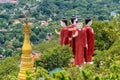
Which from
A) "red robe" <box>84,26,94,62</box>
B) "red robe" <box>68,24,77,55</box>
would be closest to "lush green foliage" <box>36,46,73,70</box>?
"red robe" <box>68,24,77,55</box>

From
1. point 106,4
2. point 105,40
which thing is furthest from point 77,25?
point 106,4

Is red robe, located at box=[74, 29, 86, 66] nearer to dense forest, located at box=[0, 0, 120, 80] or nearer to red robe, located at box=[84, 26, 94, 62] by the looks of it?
red robe, located at box=[84, 26, 94, 62]

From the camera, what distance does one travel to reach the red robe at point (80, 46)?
25234 mm

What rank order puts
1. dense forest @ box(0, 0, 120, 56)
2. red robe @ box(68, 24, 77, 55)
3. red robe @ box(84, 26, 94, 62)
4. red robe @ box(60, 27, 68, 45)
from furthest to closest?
1. dense forest @ box(0, 0, 120, 56)
2. red robe @ box(60, 27, 68, 45)
3. red robe @ box(68, 24, 77, 55)
4. red robe @ box(84, 26, 94, 62)

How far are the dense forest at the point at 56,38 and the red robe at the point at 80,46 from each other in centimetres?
47

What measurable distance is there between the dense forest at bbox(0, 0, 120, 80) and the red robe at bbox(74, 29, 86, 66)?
47 cm

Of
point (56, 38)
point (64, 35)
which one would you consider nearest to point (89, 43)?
point (64, 35)

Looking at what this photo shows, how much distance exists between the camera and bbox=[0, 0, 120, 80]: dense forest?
15505mm

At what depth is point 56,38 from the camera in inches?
1603

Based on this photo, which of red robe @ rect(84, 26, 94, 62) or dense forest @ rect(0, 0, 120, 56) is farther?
dense forest @ rect(0, 0, 120, 56)

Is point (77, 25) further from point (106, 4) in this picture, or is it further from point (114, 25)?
point (106, 4)

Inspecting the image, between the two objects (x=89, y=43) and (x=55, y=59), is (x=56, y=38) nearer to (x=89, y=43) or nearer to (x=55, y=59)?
(x=89, y=43)

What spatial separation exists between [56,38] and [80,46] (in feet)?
50.5

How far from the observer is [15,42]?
6419 cm
